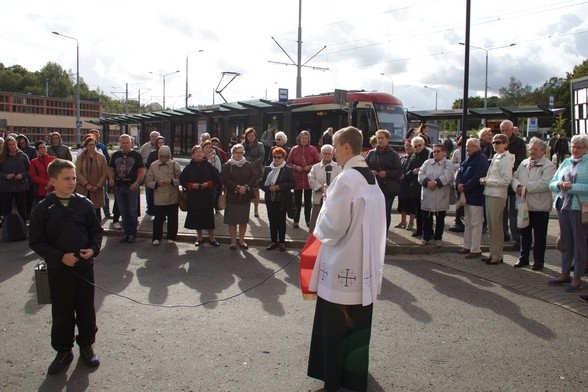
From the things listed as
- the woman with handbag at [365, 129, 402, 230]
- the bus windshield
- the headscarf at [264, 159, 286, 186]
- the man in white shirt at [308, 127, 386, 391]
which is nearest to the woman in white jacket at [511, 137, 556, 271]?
the woman with handbag at [365, 129, 402, 230]

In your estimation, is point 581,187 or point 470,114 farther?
point 470,114

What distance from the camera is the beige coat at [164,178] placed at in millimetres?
9148

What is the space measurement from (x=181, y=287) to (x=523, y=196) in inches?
188

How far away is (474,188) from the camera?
26.2 ft

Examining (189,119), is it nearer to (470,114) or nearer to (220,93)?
(220,93)

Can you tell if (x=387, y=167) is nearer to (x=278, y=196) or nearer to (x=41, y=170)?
(x=278, y=196)

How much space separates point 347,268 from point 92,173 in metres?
6.92

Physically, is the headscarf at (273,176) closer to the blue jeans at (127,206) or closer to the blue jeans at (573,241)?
the blue jeans at (127,206)

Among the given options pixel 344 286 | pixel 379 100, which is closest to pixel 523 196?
pixel 344 286

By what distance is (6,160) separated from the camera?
10219 millimetres

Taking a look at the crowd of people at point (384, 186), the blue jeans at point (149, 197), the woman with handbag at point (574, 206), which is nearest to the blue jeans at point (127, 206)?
the crowd of people at point (384, 186)

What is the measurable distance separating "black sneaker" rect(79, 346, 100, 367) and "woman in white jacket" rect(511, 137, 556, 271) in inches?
231

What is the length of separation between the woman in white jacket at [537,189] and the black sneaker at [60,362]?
6052mm

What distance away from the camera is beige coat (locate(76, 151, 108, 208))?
9.37 m
